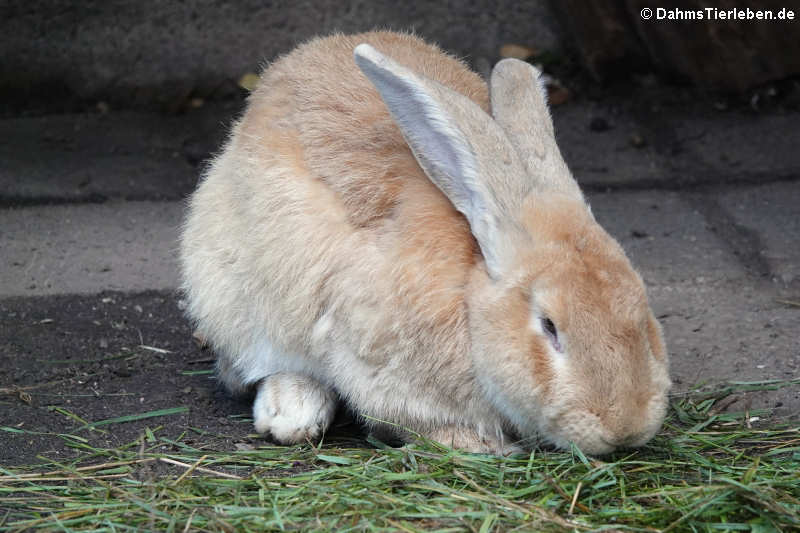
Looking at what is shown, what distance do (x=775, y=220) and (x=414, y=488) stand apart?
2.59m

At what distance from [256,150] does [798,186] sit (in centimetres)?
278

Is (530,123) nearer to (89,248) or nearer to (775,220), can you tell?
(775,220)

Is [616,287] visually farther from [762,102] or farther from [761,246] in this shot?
[762,102]

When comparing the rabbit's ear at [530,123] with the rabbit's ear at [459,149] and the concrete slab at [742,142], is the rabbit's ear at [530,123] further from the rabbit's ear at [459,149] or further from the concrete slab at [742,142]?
the concrete slab at [742,142]

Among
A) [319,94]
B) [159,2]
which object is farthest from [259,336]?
[159,2]

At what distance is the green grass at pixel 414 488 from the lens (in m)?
2.56

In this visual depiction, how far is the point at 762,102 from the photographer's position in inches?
220

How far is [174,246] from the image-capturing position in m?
4.62

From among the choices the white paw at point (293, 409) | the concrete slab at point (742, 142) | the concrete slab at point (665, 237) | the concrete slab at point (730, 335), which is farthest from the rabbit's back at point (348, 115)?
the concrete slab at point (742, 142)

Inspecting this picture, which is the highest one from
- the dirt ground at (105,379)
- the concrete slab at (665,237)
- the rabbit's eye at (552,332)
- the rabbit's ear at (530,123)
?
the rabbit's ear at (530,123)

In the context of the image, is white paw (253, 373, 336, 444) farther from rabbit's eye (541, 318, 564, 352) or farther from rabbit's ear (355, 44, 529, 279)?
rabbit's eye (541, 318, 564, 352)

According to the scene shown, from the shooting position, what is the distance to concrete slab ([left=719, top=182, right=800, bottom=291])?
14.2ft

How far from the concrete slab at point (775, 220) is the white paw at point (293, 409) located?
1963mm

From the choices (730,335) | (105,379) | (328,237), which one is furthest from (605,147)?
(105,379)
